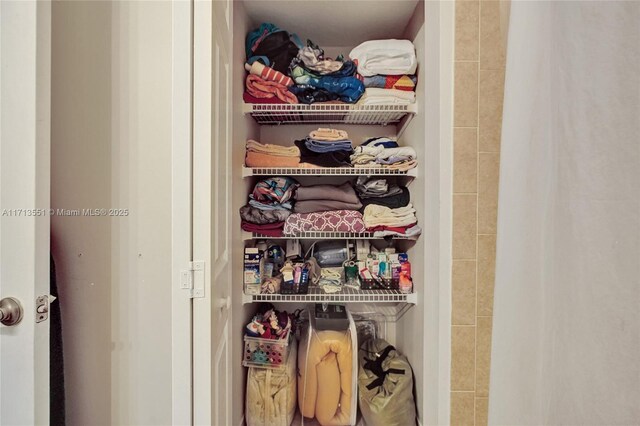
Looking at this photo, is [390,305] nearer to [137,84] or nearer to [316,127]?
[316,127]

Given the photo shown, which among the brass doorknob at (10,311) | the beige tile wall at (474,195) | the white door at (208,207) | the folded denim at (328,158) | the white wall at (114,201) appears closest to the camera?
the brass doorknob at (10,311)

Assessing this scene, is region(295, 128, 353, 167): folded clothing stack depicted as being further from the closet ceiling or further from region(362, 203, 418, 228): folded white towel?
the closet ceiling

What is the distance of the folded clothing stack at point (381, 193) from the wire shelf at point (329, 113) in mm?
307

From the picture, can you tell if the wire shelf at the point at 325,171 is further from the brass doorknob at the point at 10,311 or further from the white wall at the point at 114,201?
the brass doorknob at the point at 10,311

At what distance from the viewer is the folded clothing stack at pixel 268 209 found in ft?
4.29

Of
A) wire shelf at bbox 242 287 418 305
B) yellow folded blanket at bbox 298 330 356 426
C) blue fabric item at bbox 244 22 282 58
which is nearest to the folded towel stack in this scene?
blue fabric item at bbox 244 22 282 58

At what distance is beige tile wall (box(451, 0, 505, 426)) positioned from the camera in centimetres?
98

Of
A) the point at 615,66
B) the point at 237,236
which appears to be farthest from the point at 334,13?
the point at 615,66

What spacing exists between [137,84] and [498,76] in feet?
3.55

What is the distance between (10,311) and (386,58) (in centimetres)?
144

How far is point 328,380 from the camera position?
4.15 ft

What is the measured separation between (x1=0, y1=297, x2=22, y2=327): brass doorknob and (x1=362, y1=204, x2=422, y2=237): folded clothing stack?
3.64 feet

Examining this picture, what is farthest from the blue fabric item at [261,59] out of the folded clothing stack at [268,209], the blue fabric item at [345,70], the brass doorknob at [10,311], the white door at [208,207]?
the brass doorknob at [10,311]

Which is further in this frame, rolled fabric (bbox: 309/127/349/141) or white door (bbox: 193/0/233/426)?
rolled fabric (bbox: 309/127/349/141)
